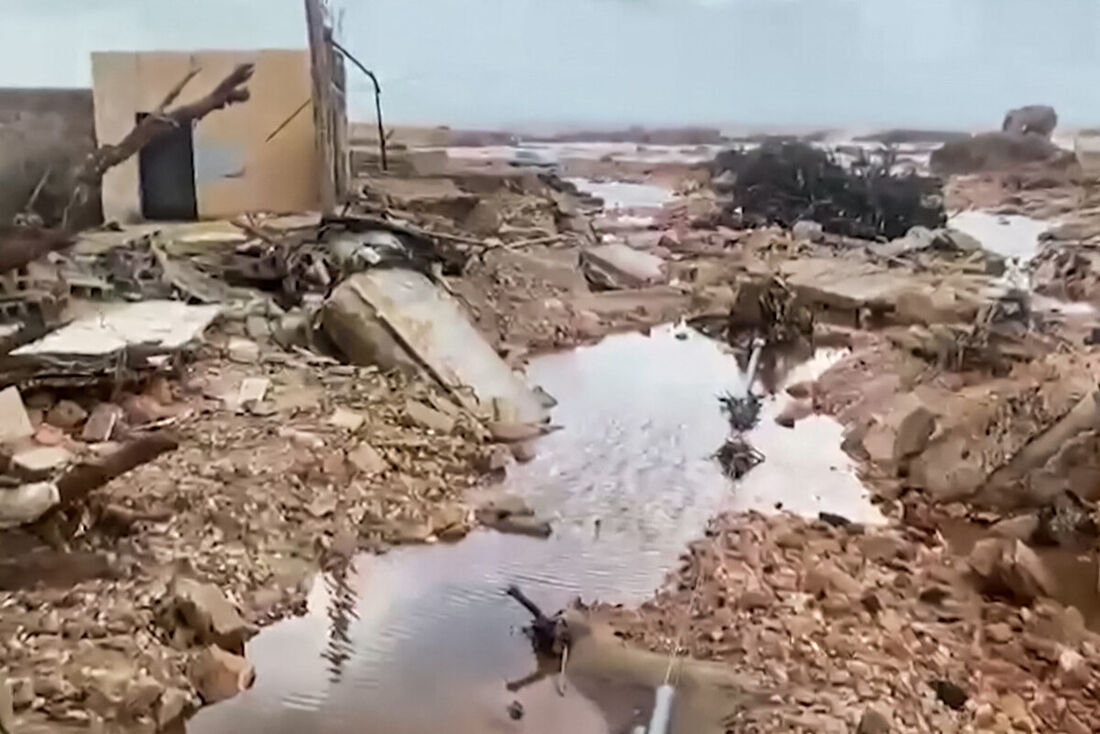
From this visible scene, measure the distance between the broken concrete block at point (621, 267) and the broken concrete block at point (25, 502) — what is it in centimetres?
71

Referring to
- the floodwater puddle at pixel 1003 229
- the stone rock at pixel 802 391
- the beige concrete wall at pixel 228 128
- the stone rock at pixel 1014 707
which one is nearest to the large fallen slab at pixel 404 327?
the beige concrete wall at pixel 228 128

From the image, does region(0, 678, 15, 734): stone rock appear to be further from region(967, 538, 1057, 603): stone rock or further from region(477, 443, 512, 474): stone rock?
region(967, 538, 1057, 603): stone rock

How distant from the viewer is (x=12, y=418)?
4.65ft

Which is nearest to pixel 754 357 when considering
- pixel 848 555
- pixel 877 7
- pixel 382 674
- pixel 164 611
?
pixel 848 555

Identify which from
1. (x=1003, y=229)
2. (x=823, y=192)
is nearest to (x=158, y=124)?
(x=823, y=192)

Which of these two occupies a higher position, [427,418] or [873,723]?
[427,418]

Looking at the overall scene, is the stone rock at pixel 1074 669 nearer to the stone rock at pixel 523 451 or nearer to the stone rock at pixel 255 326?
the stone rock at pixel 523 451

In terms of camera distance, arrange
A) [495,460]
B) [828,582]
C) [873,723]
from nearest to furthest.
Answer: [873,723], [828,582], [495,460]

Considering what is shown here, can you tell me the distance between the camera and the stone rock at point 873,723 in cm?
122

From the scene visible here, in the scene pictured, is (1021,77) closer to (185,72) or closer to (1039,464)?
(1039,464)

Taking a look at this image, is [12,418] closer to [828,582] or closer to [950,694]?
[828,582]

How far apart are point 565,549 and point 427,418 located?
239 mm

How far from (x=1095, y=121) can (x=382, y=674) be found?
102cm

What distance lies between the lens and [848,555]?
136cm
